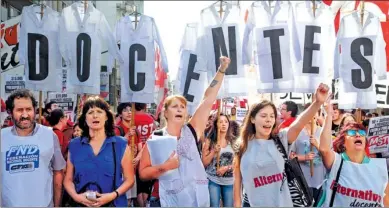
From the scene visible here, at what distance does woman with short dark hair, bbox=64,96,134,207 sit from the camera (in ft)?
14.7

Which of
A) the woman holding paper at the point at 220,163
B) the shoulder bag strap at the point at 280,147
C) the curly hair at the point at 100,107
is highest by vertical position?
the curly hair at the point at 100,107

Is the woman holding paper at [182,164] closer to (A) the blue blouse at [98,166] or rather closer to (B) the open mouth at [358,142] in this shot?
(A) the blue blouse at [98,166]

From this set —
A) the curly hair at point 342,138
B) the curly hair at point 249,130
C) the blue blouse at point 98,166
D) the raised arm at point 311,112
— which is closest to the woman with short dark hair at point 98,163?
the blue blouse at point 98,166

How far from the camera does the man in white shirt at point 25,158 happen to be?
4.52 metres

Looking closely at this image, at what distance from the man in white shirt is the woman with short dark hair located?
0.65 feet

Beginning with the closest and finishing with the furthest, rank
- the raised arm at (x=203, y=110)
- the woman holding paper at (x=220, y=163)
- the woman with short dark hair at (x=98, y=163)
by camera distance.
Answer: the woman with short dark hair at (x=98, y=163)
the raised arm at (x=203, y=110)
the woman holding paper at (x=220, y=163)

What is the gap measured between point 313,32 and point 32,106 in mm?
3786

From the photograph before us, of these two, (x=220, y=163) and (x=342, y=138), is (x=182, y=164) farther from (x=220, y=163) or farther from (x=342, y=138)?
(x=220, y=163)

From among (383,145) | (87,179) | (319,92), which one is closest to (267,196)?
(319,92)

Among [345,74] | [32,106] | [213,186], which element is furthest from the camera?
[345,74]

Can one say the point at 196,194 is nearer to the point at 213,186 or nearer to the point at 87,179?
the point at 87,179

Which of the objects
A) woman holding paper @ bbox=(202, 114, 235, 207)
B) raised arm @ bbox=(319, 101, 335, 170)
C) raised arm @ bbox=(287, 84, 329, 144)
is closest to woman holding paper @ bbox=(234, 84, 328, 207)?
raised arm @ bbox=(287, 84, 329, 144)

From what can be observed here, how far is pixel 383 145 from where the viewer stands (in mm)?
6770

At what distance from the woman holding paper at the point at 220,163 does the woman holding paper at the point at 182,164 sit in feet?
6.44
